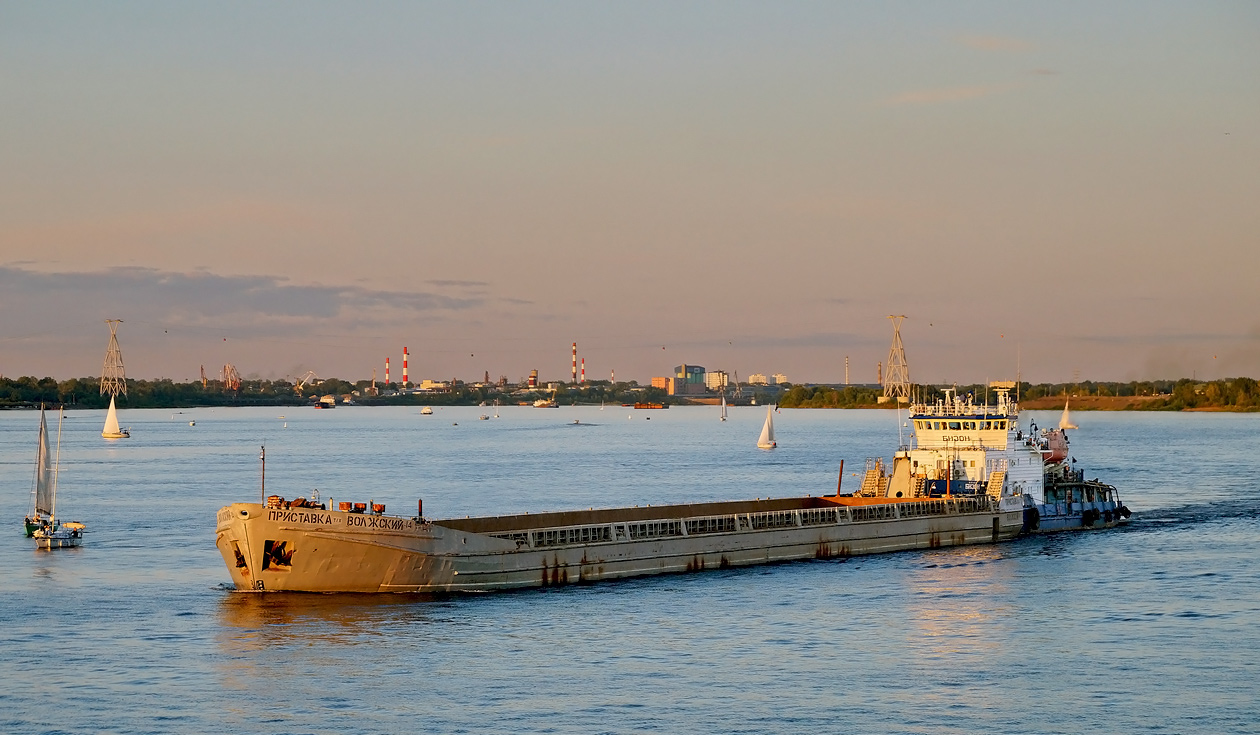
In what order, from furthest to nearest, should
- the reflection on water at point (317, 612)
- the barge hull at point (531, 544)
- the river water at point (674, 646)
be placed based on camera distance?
the barge hull at point (531, 544) → the reflection on water at point (317, 612) → the river water at point (674, 646)

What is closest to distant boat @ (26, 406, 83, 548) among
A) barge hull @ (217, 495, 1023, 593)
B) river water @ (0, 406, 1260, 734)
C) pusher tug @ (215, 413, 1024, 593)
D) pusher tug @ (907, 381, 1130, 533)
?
river water @ (0, 406, 1260, 734)

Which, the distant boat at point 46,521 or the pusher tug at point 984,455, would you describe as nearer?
the distant boat at point 46,521

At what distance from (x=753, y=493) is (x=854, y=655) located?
200 feet

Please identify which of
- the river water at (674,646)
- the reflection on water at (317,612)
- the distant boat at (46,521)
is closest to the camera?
the river water at (674,646)

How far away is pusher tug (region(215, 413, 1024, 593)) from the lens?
4562cm

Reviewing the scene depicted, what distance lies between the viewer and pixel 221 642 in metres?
40.6

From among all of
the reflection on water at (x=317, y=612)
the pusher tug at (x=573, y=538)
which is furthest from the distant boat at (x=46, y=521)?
the reflection on water at (x=317, y=612)

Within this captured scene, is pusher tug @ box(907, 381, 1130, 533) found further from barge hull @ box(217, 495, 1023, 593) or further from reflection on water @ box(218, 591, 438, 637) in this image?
reflection on water @ box(218, 591, 438, 637)

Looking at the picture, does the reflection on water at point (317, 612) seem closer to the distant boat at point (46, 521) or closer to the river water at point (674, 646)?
the river water at point (674, 646)

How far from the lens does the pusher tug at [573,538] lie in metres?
45.6

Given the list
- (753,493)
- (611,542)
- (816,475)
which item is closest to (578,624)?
(611,542)

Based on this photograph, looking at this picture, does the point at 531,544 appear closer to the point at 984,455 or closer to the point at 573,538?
the point at 573,538

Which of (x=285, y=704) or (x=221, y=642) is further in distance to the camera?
(x=221, y=642)

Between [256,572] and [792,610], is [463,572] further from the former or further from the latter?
[792,610]
